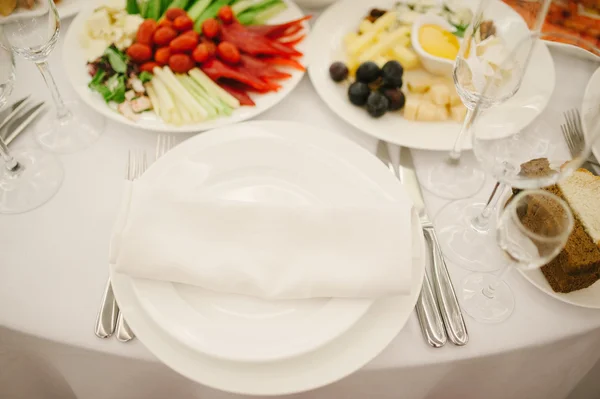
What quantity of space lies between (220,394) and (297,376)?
8.2 inches

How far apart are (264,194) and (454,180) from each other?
0.46 metres

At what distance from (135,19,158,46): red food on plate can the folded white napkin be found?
23.2 inches

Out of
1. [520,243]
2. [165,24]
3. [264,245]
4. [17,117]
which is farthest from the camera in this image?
[165,24]

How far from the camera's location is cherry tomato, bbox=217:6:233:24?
134 centimetres

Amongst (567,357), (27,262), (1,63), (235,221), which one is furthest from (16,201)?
(567,357)

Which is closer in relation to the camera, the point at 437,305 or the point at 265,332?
the point at 265,332

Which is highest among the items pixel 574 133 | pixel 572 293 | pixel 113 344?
pixel 574 133

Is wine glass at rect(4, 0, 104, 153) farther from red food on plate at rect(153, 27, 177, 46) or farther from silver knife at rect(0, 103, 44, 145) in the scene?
red food on plate at rect(153, 27, 177, 46)

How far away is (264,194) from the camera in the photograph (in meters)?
0.96

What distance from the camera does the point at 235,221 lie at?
0.83 metres

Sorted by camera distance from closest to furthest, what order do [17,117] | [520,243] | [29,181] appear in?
[520,243] < [29,181] < [17,117]

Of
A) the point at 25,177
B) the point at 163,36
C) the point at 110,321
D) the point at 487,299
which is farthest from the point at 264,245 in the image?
the point at 163,36

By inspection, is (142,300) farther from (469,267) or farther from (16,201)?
(469,267)

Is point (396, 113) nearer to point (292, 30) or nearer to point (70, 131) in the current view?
point (292, 30)
